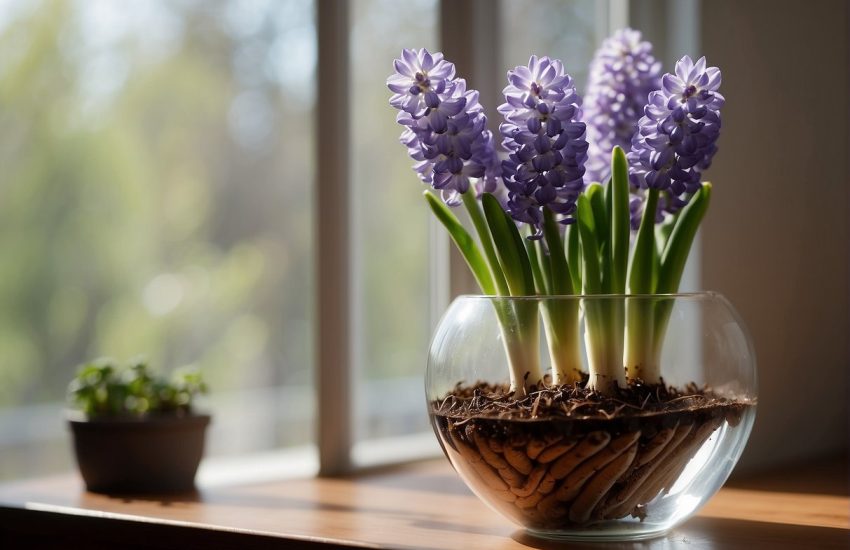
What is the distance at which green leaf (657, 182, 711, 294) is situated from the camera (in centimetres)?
83

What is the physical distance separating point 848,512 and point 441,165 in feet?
1.82

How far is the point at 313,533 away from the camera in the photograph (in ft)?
2.73

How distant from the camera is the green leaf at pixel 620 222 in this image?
2.64 ft

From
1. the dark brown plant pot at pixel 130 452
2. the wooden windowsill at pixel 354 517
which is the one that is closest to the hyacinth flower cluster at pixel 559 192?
the wooden windowsill at pixel 354 517

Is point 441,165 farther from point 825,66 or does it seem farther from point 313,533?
point 825,66

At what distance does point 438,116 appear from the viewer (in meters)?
0.76

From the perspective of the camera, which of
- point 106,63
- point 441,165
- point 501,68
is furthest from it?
point 106,63

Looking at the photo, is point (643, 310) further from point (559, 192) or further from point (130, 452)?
point (130, 452)

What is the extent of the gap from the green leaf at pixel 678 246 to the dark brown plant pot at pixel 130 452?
0.59 meters

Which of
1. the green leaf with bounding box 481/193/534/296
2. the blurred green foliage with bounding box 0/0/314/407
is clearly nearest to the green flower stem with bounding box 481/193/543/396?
the green leaf with bounding box 481/193/534/296

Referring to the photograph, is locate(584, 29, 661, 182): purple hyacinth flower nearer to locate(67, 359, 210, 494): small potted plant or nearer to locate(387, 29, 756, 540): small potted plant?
locate(387, 29, 756, 540): small potted plant

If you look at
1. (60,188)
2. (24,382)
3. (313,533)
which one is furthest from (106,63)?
(313,533)

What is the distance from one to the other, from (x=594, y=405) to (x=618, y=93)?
35 centimetres

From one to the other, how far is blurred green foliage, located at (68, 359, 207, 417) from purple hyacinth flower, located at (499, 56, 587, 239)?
1.91 ft
